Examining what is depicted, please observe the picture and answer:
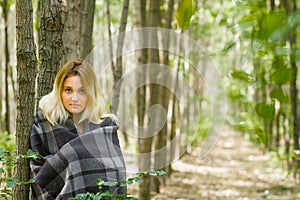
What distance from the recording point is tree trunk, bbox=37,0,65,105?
123 inches

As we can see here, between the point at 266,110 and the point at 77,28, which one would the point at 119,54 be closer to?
the point at 77,28

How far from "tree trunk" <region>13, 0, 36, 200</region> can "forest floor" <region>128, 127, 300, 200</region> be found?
5779mm

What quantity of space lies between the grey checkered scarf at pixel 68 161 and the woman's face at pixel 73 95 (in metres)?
0.12

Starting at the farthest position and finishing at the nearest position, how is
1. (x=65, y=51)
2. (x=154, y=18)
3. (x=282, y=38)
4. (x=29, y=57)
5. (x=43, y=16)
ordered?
(x=154, y=18) → (x=65, y=51) → (x=43, y=16) → (x=29, y=57) → (x=282, y=38)

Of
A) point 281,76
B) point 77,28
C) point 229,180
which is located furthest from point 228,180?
point 281,76

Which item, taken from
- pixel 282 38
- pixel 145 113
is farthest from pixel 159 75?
pixel 282 38

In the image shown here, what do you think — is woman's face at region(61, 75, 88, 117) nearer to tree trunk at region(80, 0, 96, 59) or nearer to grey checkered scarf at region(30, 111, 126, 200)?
grey checkered scarf at region(30, 111, 126, 200)

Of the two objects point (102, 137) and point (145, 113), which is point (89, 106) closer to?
point (102, 137)

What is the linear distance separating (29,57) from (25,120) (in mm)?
440

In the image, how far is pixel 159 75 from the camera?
9.89 metres

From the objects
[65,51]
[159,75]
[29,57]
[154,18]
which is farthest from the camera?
[159,75]

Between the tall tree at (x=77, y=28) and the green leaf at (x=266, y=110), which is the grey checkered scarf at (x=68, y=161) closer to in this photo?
the tall tree at (x=77, y=28)

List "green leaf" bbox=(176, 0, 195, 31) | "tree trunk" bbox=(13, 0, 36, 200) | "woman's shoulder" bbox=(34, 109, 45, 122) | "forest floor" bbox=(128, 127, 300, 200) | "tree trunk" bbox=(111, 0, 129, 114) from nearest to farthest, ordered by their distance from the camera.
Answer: "green leaf" bbox=(176, 0, 195, 31)
"tree trunk" bbox=(13, 0, 36, 200)
"woman's shoulder" bbox=(34, 109, 45, 122)
"tree trunk" bbox=(111, 0, 129, 114)
"forest floor" bbox=(128, 127, 300, 200)

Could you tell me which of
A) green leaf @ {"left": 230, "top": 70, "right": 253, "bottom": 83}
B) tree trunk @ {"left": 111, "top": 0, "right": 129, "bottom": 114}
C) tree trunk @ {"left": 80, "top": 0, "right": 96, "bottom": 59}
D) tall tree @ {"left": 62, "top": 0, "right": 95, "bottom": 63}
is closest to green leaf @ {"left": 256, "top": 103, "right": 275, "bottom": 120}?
green leaf @ {"left": 230, "top": 70, "right": 253, "bottom": 83}
